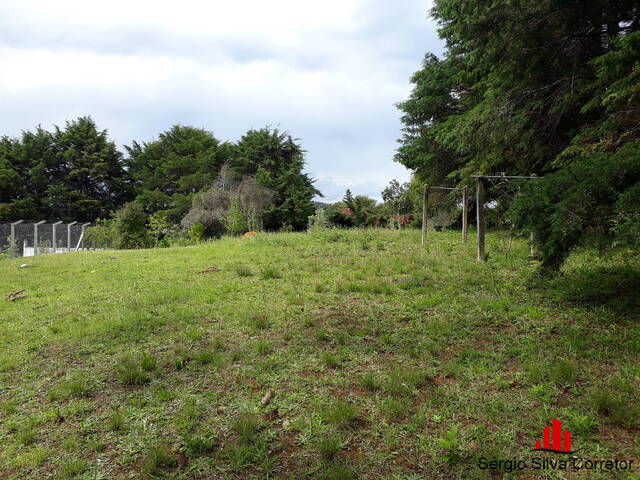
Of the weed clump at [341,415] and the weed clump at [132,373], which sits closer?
the weed clump at [341,415]

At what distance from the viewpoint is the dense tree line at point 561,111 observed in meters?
3.44

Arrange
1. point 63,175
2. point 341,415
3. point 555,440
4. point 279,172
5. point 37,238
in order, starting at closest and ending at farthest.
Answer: point 555,440 → point 341,415 → point 37,238 → point 279,172 → point 63,175

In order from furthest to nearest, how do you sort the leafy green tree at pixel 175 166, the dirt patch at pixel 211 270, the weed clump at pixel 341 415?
1. the leafy green tree at pixel 175 166
2. the dirt patch at pixel 211 270
3. the weed clump at pixel 341 415

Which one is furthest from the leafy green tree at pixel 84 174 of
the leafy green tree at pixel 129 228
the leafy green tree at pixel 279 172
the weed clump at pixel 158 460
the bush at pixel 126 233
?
the weed clump at pixel 158 460

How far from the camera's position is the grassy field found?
2107 millimetres

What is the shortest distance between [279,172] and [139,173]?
1268 centimetres

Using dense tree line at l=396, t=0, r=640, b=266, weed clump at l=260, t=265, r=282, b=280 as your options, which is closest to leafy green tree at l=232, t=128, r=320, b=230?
dense tree line at l=396, t=0, r=640, b=266

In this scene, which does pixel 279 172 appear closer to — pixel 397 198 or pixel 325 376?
pixel 397 198

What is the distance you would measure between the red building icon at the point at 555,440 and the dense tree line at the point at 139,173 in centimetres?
2303

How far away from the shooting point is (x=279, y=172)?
1085 inches

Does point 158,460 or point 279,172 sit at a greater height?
point 279,172

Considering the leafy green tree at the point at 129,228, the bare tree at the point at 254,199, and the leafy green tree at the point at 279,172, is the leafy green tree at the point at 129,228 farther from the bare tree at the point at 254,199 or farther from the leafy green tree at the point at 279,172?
the leafy green tree at the point at 279,172

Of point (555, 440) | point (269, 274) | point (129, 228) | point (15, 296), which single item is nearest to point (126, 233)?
point (129, 228)

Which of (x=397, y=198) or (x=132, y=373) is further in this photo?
(x=397, y=198)
